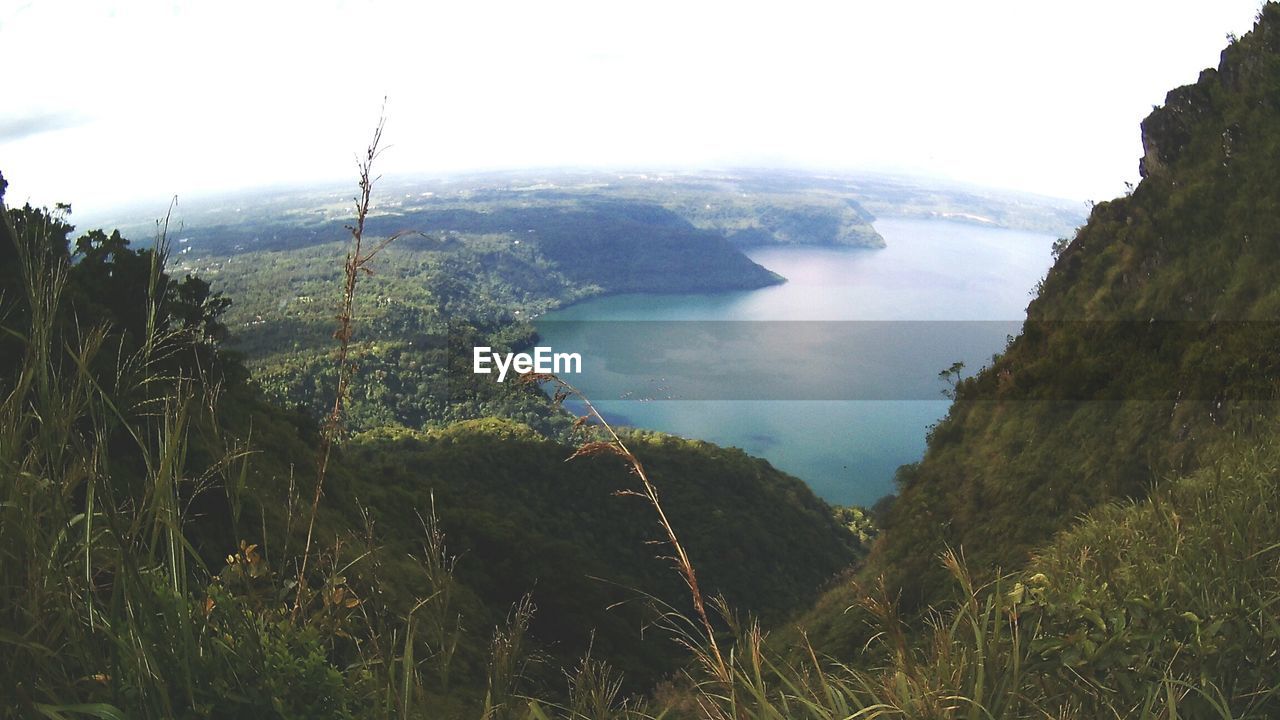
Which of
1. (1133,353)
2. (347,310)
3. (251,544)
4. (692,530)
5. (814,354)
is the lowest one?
(814,354)

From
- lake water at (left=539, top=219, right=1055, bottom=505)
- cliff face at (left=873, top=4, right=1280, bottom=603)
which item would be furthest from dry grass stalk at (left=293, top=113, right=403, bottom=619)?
lake water at (left=539, top=219, right=1055, bottom=505)

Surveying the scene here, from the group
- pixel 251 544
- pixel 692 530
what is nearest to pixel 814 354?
pixel 692 530

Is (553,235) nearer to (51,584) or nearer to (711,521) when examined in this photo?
(711,521)

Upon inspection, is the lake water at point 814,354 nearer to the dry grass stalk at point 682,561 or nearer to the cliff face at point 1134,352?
the cliff face at point 1134,352

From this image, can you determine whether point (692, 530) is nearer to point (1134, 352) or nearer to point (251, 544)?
point (1134, 352)

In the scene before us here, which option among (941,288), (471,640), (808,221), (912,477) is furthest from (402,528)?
(808,221)

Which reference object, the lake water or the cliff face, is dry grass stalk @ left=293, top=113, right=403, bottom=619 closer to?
the cliff face

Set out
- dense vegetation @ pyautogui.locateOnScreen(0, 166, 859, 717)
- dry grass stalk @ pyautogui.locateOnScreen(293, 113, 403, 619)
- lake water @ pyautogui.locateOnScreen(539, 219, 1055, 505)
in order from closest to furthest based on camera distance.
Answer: dense vegetation @ pyautogui.locateOnScreen(0, 166, 859, 717) → dry grass stalk @ pyautogui.locateOnScreen(293, 113, 403, 619) → lake water @ pyautogui.locateOnScreen(539, 219, 1055, 505)
